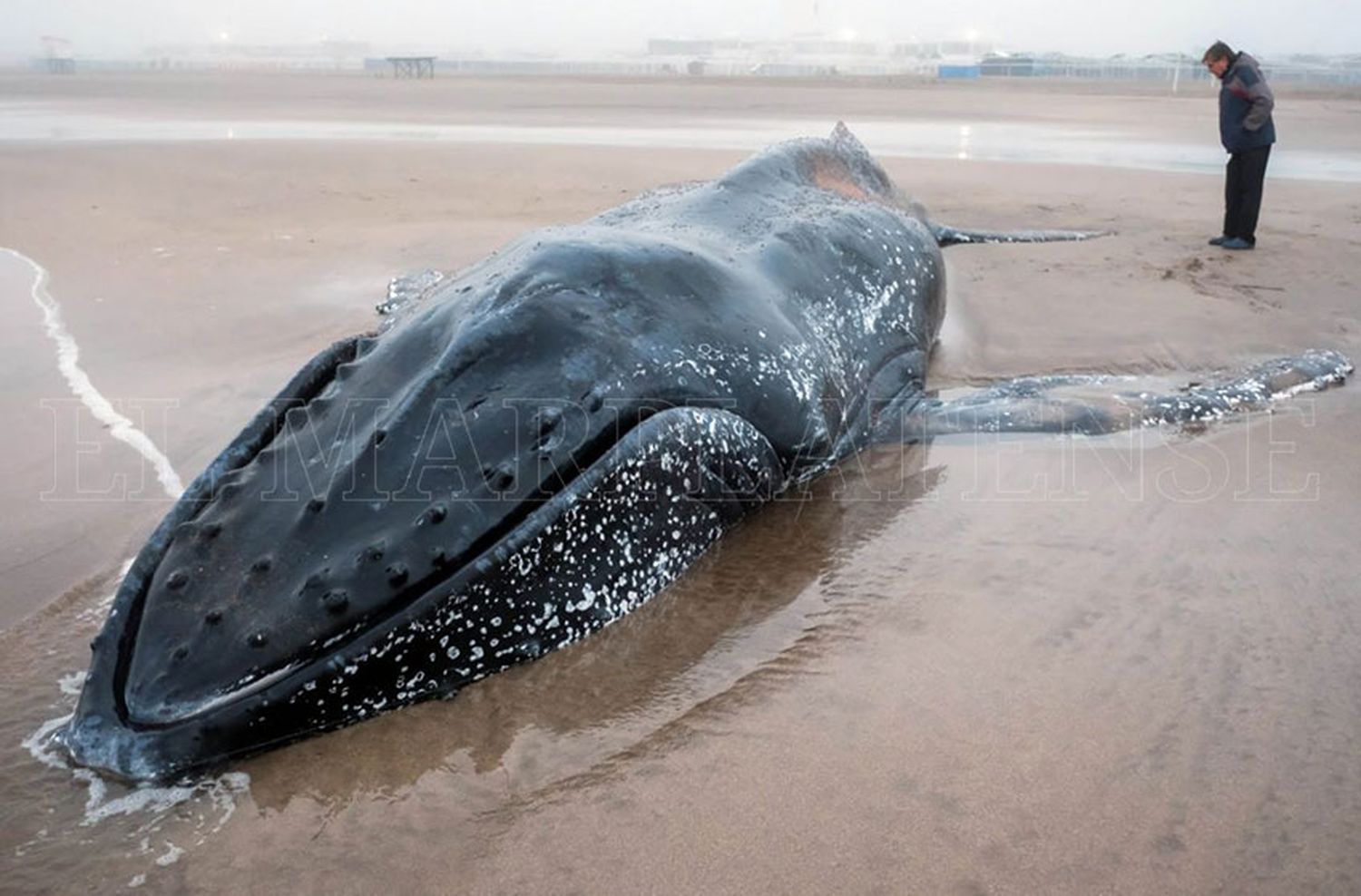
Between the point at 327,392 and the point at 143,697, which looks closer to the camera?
the point at 143,697

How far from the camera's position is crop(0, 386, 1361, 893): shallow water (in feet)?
8.18

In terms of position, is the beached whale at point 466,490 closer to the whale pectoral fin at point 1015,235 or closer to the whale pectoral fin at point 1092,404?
the whale pectoral fin at point 1092,404

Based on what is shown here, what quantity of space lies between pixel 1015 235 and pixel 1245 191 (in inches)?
82.6

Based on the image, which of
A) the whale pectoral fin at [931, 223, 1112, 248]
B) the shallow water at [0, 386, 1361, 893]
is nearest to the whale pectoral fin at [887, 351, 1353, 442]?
the shallow water at [0, 386, 1361, 893]

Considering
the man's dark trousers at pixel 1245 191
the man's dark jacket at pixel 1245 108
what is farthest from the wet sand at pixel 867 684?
the man's dark jacket at pixel 1245 108

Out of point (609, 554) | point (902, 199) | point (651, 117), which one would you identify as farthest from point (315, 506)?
point (651, 117)

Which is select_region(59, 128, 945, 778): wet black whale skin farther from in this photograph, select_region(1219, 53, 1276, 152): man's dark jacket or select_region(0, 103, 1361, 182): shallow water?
select_region(0, 103, 1361, 182): shallow water

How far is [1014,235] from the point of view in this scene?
10164mm

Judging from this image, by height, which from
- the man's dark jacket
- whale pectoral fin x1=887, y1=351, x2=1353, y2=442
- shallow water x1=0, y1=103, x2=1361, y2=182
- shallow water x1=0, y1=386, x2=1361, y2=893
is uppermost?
the man's dark jacket

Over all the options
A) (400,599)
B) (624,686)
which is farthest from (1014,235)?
(400,599)

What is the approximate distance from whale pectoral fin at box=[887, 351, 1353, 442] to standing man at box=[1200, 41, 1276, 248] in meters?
4.82

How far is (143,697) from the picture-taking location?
2705 millimetres

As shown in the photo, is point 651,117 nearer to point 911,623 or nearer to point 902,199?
point 902,199

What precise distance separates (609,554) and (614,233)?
1.37 meters
